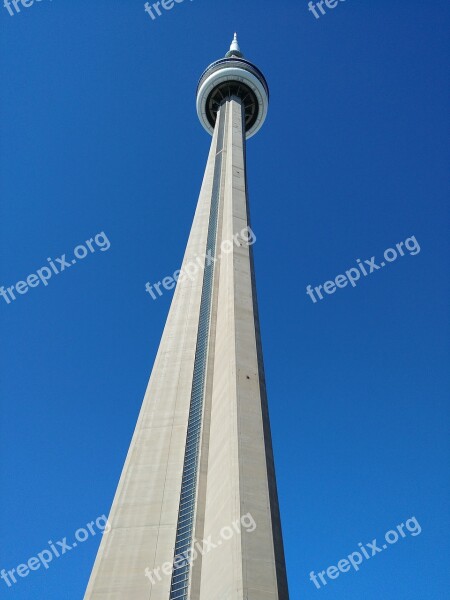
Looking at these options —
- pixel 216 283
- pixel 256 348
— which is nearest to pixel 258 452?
pixel 256 348

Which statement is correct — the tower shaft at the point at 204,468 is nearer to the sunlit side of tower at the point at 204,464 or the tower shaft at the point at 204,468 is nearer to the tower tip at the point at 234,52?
the sunlit side of tower at the point at 204,464

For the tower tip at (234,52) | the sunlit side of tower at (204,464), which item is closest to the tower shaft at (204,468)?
the sunlit side of tower at (204,464)

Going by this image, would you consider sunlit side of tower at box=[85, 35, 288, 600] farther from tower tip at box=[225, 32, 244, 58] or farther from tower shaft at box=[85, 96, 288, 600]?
tower tip at box=[225, 32, 244, 58]

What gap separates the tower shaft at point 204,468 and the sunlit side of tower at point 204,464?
22 mm

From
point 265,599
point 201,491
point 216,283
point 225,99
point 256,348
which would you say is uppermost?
point 225,99

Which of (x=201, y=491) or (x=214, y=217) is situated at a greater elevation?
(x=214, y=217)

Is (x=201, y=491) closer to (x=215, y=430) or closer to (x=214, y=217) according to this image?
(x=215, y=430)

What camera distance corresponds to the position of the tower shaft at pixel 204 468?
7.17 m

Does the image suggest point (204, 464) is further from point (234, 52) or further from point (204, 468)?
point (234, 52)

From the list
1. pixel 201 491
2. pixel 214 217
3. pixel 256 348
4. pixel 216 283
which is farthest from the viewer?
pixel 214 217

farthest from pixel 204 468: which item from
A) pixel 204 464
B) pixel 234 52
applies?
pixel 234 52

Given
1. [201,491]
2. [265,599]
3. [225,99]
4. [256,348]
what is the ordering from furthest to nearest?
[225,99]
[256,348]
[201,491]
[265,599]

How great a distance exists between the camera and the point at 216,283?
1609 cm

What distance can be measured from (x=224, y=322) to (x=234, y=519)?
6587mm
